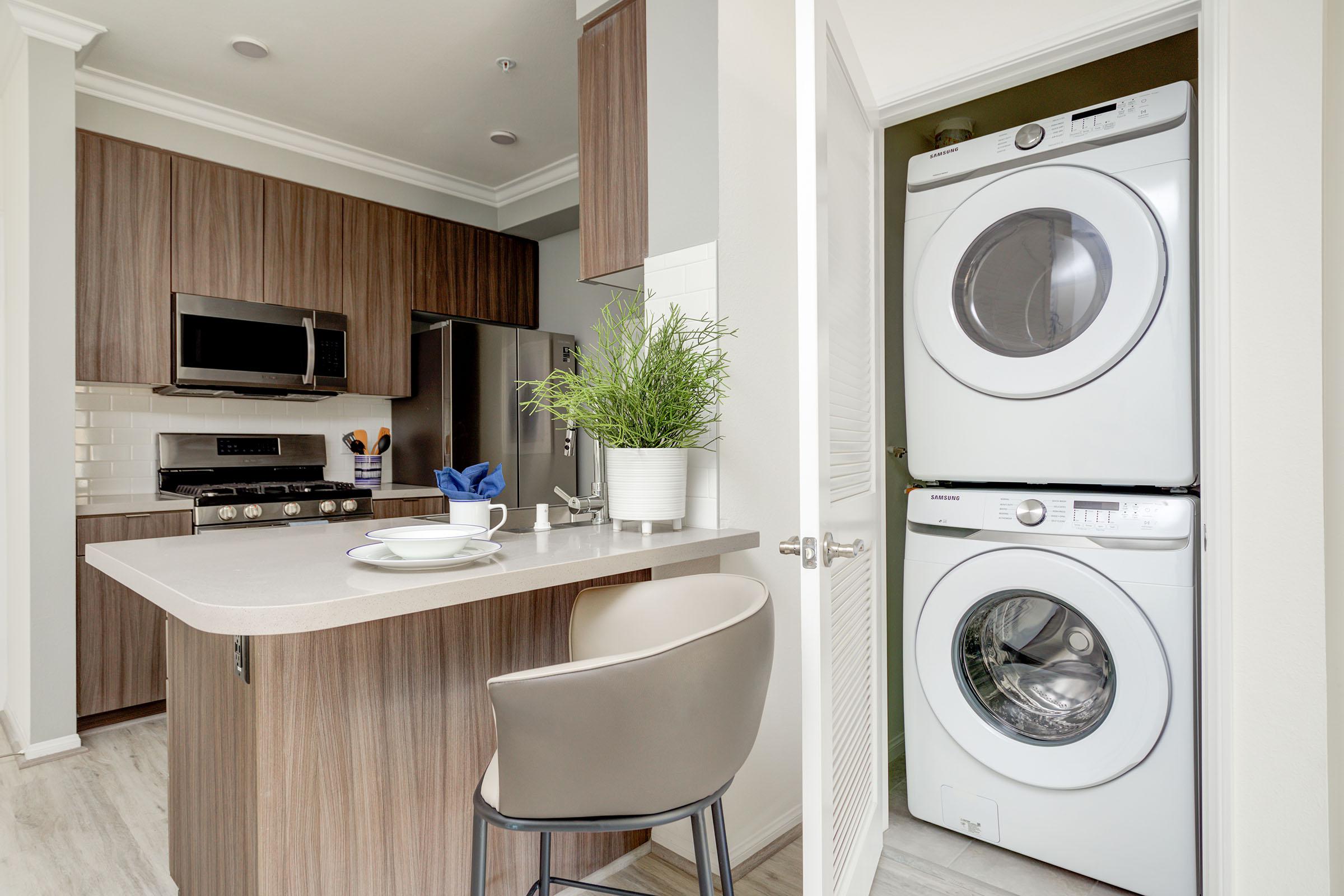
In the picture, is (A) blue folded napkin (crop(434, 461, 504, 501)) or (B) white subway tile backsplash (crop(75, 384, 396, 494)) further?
(B) white subway tile backsplash (crop(75, 384, 396, 494))

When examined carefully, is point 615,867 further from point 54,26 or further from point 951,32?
point 54,26

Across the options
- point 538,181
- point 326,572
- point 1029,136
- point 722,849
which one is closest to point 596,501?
point 326,572

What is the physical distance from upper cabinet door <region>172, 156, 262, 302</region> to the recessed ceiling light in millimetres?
591

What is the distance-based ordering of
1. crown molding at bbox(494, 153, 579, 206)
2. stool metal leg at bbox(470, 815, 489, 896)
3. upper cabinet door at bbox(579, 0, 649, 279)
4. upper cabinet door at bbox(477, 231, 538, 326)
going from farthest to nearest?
1. upper cabinet door at bbox(477, 231, 538, 326)
2. crown molding at bbox(494, 153, 579, 206)
3. upper cabinet door at bbox(579, 0, 649, 279)
4. stool metal leg at bbox(470, 815, 489, 896)

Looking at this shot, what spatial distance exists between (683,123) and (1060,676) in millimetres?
1778

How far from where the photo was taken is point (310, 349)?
3.52 m

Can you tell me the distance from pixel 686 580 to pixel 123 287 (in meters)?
2.93

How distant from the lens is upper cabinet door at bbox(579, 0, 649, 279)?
2.15m

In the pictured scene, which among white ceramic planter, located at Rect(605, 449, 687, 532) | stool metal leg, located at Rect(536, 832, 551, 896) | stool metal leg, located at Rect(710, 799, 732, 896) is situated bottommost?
stool metal leg, located at Rect(536, 832, 551, 896)

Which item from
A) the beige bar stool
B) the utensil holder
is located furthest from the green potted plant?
the utensil holder

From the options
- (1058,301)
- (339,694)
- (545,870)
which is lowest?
(545,870)

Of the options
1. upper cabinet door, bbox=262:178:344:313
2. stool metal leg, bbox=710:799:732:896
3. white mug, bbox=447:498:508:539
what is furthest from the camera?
upper cabinet door, bbox=262:178:344:313

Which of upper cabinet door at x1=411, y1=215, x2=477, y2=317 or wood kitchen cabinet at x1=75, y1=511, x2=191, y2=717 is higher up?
upper cabinet door at x1=411, y1=215, x2=477, y2=317

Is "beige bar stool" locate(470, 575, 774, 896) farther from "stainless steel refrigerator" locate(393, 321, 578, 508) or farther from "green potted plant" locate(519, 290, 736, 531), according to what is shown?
"stainless steel refrigerator" locate(393, 321, 578, 508)
